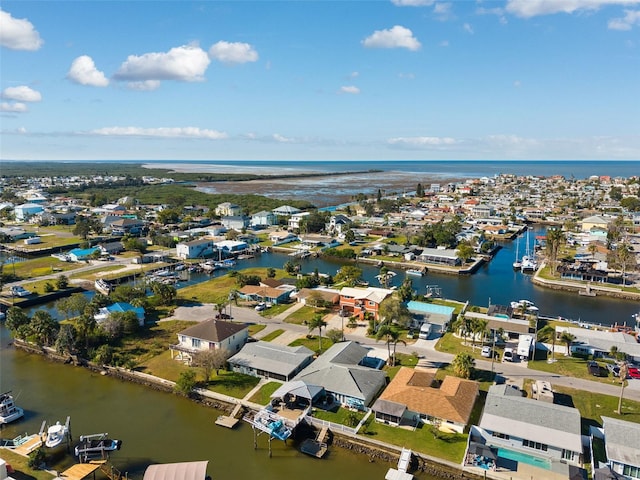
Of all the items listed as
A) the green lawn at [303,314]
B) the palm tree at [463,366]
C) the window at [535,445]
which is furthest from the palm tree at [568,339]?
the green lawn at [303,314]

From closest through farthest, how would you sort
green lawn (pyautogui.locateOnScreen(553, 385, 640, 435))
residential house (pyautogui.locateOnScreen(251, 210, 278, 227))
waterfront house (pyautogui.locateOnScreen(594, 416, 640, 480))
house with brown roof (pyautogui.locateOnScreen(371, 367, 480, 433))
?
waterfront house (pyautogui.locateOnScreen(594, 416, 640, 480)) → house with brown roof (pyautogui.locateOnScreen(371, 367, 480, 433)) → green lawn (pyautogui.locateOnScreen(553, 385, 640, 435)) → residential house (pyautogui.locateOnScreen(251, 210, 278, 227))

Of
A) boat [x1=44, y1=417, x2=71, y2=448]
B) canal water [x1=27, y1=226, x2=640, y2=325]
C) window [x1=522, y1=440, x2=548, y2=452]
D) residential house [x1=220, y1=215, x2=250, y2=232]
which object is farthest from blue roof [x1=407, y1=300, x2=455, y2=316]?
residential house [x1=220, y1=215, x2=250, y2=232]

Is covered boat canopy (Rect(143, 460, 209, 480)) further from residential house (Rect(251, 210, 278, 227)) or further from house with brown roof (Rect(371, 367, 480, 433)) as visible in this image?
residential house (Rect(251, 210, 278, 227))

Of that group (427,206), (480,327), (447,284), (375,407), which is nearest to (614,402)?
(480,327)

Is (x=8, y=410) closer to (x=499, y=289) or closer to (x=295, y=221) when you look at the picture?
(x=499, y=289)

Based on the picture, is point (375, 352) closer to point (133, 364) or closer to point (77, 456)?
point (133, 364)
